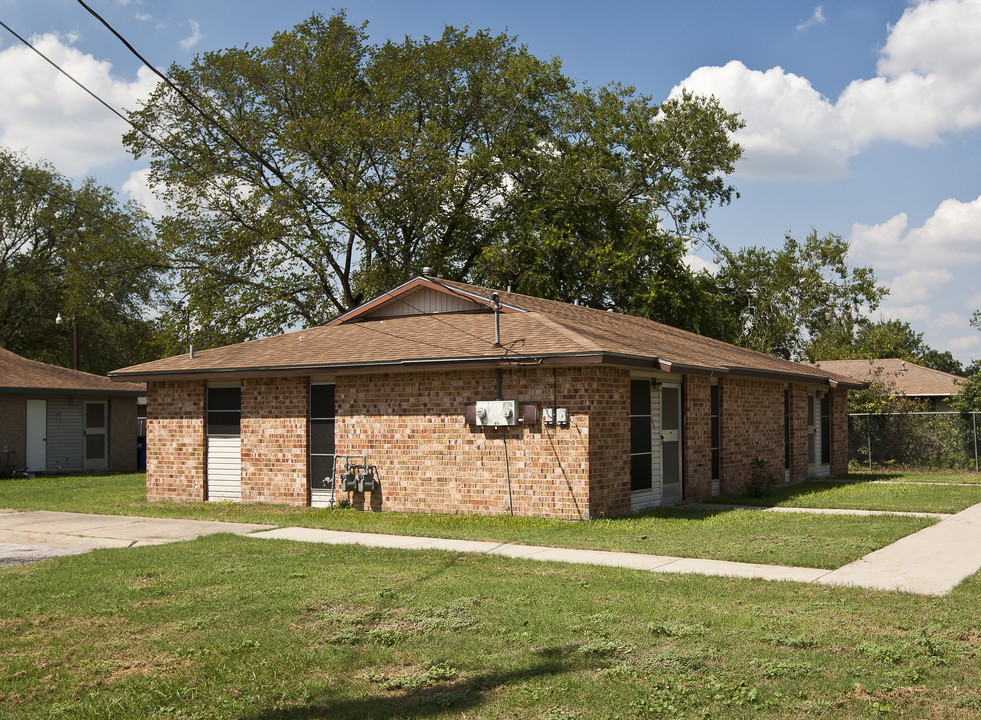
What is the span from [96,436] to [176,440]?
14224mm

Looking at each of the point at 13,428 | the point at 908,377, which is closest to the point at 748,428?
the point at 13,428

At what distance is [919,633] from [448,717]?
3756mm

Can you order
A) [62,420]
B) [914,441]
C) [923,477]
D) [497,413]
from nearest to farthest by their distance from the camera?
[497,413], [923,477], [914,441], [62,420]

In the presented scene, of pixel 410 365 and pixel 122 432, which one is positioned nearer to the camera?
pixel 410 365

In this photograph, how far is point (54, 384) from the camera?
95.6 feet

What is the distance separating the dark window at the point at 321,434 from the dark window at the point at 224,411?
5.82ft

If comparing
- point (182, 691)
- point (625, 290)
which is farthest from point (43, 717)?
point (625, 290)

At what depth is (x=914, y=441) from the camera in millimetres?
27828

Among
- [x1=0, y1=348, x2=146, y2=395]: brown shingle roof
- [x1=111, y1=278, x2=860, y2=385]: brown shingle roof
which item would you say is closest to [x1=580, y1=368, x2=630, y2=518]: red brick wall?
[x1=111, y1=278, x2=860, y2=385]: brown shingle roof

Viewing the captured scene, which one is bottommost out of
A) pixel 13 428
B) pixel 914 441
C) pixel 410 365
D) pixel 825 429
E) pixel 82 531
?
pixel 82 531

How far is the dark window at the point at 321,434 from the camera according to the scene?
56.6 ft

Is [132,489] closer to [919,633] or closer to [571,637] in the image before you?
[571,637]

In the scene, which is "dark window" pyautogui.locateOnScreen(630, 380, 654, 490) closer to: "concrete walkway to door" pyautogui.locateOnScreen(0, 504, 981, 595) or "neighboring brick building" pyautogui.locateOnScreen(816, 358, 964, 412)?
"concrete walkway to door" pyautogui.locateOnScreen(0, 504, 981, 595)

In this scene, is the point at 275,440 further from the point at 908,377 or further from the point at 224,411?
the point at 908,377
